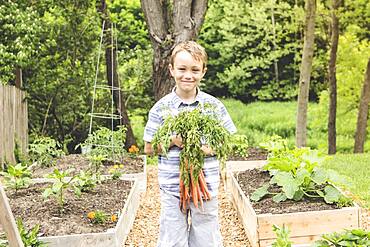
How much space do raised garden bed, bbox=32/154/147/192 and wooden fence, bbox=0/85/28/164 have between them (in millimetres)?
1087

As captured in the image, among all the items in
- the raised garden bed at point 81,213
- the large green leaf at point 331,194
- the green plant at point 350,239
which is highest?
the green plant at point 350,239

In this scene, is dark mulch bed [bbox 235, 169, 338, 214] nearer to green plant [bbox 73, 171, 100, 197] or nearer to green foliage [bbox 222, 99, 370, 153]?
green plant [bbox 73, 171, 100, 197]

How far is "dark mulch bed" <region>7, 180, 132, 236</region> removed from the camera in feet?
16.8

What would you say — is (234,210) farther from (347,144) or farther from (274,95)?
(274,95)

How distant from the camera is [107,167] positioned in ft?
26.8

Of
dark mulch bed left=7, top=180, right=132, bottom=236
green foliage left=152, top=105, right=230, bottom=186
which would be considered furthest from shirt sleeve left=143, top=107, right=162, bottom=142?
dark mulch bed left=7, top=180, right=132, bottom=236

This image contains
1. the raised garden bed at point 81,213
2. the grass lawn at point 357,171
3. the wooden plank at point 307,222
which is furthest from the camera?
the grass lawn at point 357,171

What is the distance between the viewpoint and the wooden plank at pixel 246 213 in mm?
5137

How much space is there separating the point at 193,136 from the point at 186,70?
42 cm

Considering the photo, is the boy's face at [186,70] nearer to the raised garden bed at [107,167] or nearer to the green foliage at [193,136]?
the green foliage at [193,136]

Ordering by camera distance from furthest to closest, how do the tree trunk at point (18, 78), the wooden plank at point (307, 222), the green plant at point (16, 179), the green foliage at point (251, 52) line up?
the green foliage at point (251, 52), the tree trunk at point (18, 78), the green plant at point (16, 179), the wooden plank at point (307, 222)

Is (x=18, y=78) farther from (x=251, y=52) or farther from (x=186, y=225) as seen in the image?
(x=251, y=52)

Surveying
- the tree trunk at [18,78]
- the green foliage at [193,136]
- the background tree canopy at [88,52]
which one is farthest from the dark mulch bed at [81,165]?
the green foliage at [193,136]

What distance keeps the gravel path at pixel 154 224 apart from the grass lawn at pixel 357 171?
1.29 meters
